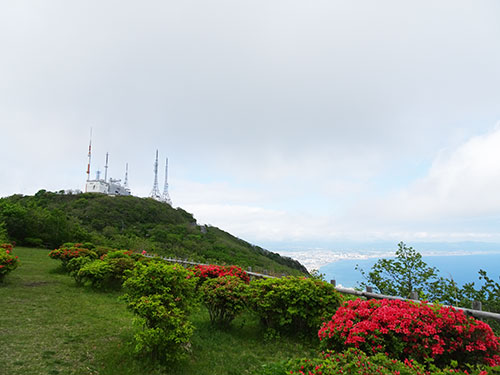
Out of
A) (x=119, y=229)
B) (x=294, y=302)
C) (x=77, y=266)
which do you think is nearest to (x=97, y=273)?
(x=77, y=266)

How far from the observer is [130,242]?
21.9 m

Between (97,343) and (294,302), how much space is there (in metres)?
3.37

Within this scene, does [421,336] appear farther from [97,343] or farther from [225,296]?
Answer: [97,343]

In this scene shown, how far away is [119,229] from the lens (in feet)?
118

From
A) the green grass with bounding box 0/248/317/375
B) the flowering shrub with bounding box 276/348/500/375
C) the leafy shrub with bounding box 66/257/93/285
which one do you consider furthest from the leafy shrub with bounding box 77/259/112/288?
the flowering shrub with bounding box 276/348/500/375

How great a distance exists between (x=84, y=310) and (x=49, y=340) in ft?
6.83

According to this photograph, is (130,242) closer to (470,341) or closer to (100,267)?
(100,267)

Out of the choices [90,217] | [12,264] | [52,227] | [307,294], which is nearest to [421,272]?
[307,294]

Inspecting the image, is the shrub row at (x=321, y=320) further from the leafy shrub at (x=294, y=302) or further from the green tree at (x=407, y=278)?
the green tree at (x=407, y=278)

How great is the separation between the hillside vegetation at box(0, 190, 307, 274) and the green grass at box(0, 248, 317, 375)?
321 cm

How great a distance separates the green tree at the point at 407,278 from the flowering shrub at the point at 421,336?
2.27 m

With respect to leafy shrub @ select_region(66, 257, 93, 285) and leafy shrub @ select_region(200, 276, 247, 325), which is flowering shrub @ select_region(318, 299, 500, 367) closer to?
leafy shrub @ select_region(200, 276, 247, 325)

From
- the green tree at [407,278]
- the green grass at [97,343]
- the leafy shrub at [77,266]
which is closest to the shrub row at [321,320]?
the green grass at [97,343]

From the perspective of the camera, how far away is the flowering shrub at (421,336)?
3236mm
